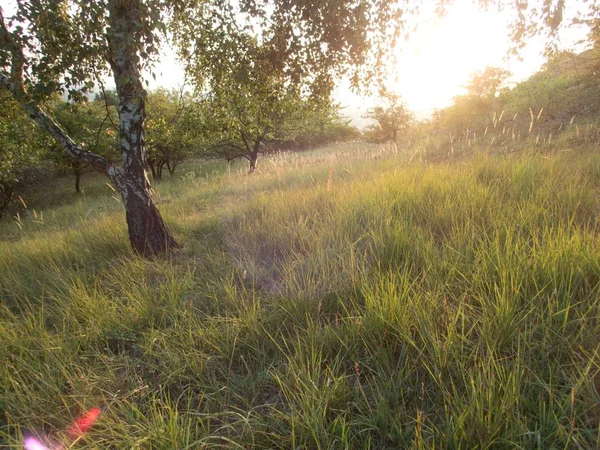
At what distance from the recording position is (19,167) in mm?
15336

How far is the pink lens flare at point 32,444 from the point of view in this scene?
1274 millimetres

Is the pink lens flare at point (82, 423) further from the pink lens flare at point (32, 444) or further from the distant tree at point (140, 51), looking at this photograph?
the distant tree at point (140, 51)

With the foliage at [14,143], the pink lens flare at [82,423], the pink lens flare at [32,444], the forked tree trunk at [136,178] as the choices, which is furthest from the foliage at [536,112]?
the foliage at [14,143]

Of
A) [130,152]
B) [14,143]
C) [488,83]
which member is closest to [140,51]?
[130,152]

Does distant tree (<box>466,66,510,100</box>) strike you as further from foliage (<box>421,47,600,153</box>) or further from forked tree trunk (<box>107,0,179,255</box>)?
forked tree trunk (<box>107,0,179,255</box>)

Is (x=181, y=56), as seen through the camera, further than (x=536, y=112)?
No

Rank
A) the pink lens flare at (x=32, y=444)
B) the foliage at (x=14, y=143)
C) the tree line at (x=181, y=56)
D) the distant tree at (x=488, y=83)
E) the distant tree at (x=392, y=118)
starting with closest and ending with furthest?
the pink lens flare at (x=32, y=444) → the tree line at (x=181, y=56) → the foliage at (x=14, y=143) → the distant tree at (x=488, y=83) → the distant tree at (x=392, y=118)

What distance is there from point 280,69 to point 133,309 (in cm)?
324

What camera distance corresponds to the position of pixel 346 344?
5.18 ft

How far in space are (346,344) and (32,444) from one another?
5.09ft

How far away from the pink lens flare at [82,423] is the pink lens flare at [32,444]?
10 centimetres

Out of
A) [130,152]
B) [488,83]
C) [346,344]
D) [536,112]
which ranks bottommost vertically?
[346,344]

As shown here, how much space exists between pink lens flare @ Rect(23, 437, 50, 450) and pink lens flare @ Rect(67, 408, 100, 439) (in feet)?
0.32

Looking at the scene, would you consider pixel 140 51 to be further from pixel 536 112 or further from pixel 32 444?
pixel 536 112
